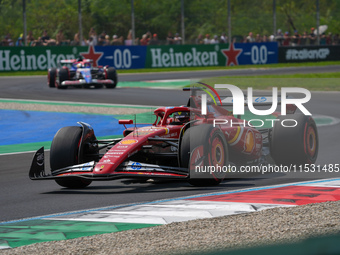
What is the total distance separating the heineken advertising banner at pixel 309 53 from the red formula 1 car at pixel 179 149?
1275 inches

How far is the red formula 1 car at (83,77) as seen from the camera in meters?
26.3

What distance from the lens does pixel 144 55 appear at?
123 ft

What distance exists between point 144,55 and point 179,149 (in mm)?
29159

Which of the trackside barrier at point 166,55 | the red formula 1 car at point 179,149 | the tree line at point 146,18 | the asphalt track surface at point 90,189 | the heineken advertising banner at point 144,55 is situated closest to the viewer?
the asphalt track surface at point 90,189

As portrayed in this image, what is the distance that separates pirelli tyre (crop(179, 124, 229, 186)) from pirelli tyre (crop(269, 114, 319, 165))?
1378mm

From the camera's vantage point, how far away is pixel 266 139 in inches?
407

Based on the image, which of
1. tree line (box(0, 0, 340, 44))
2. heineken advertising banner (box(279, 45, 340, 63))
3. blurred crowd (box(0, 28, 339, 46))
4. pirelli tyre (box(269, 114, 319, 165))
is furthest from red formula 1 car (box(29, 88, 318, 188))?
tree line (box(0, 0, 340, 44))

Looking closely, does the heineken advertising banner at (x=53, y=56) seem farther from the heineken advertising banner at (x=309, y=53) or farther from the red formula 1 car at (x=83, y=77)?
the heineken advertising banner at (x=309, y=53)

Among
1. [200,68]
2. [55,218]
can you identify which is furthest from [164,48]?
[55,218]

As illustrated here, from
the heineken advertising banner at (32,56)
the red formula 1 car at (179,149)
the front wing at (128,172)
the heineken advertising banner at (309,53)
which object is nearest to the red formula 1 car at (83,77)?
the heineken advertising banner at (32,56)

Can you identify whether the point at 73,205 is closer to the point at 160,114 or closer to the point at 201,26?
the point at 160,114

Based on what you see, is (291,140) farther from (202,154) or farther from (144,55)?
(144,55)

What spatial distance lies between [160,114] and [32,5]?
171 feet

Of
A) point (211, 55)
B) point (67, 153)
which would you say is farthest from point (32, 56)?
point (67, 153)
